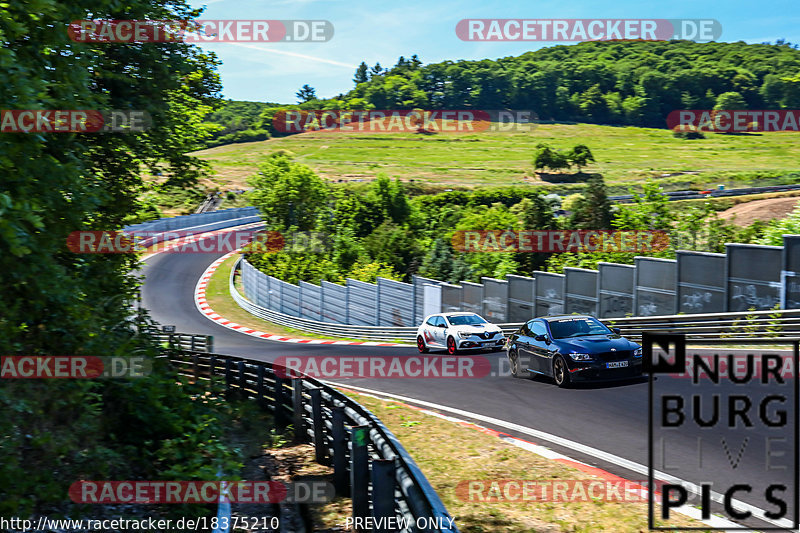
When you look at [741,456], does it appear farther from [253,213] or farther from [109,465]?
[253,213]

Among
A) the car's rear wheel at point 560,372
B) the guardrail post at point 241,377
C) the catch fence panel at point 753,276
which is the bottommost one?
the guardrail post at point 241,377

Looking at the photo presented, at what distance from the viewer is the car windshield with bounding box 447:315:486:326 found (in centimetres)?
2336

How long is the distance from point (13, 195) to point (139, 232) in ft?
213

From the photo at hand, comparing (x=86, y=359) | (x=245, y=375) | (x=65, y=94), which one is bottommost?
(x=245, y=375)

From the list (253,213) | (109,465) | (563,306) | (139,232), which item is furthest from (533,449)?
(253,213)

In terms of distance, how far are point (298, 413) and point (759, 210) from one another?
2259 inches

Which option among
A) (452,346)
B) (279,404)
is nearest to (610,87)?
(452,346)

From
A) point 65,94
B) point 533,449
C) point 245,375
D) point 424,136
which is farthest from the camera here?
point 424,136

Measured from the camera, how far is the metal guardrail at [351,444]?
615 centimetres

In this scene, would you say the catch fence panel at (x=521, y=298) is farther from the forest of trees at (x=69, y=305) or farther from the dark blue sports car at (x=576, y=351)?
the forest of trees at (x=69, y=305)

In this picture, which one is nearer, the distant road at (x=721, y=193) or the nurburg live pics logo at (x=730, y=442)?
the nurburg live pics logo at (x=730, y=442)

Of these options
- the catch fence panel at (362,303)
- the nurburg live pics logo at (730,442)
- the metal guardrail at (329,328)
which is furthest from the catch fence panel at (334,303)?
the nurburg live pics logo at (730,442)

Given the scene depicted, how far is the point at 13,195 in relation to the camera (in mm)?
7523

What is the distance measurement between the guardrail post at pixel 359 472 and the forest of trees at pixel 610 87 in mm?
162628
